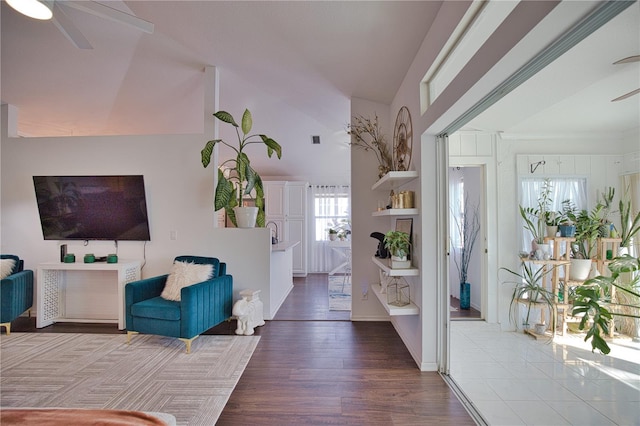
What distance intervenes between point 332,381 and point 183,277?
1891 millimetres

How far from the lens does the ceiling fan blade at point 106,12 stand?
6.48 feet

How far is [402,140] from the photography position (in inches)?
123

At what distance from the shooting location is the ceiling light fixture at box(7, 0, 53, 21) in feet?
6.16

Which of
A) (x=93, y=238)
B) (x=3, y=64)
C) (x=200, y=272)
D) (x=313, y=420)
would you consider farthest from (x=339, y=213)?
(x=3, y=64)

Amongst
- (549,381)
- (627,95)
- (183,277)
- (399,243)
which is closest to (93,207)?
(183,277)

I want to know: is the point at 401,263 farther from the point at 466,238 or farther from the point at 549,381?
the point at 466,238

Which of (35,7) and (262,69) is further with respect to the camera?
(262,69)

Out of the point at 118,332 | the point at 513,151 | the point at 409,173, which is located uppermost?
the point at 513,151

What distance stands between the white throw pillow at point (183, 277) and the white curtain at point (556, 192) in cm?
305

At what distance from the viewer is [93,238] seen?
3.68 metres

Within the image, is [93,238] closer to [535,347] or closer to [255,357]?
[255,357]

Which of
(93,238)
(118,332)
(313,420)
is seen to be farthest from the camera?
(93,238)

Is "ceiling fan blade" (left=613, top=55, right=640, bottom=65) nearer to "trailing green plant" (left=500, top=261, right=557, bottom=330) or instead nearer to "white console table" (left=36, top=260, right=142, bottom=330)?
"trailing green plant" (left=500, top=261, right=557, bottom=330)

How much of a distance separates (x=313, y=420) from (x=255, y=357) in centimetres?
103
